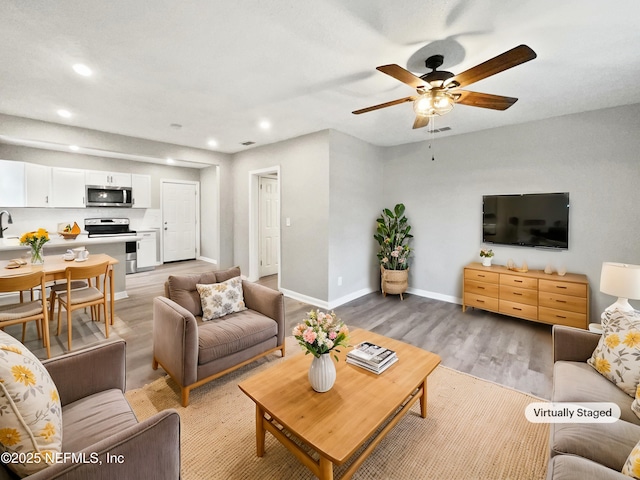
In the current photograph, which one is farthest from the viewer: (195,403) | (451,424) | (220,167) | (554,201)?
(220,167)

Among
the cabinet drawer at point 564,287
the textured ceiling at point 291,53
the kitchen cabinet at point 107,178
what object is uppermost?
the textured ceiling at point 291,53

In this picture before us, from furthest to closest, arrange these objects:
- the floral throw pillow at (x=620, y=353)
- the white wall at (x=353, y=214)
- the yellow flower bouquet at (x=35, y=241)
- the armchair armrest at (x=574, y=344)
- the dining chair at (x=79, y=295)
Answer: the white wall at (x=353, y=214), the yellow flower bouquet at (x=35, y=241), the dining chair at (x=79, y=295), the armchair armrest at (x=574, y=344), the floral throw pillow at (x=620, y=353)

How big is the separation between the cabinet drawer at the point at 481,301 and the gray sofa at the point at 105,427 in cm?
398

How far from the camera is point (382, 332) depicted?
11.3 ft

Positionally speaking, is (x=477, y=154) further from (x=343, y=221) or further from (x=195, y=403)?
(x=195, y=403)

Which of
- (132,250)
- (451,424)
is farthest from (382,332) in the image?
(132,250)

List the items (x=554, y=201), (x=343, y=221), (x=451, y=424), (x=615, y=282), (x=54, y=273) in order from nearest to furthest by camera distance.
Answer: (x=451, y=424), (x=615, y=282), (x=54, y=273), (x=554, y=201), (x=343, y=221)

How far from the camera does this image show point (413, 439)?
1.83 metres

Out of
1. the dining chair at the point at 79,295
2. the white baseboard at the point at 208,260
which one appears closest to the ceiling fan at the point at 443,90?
the dining chair at the point at 79,295

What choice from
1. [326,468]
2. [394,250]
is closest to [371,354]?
[326,468]

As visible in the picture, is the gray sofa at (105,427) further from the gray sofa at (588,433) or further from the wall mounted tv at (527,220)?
the wall mounted tv at (527,220)

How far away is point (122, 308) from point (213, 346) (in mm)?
2813

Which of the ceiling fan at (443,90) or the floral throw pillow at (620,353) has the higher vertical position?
the ceiling fan at (443,90)

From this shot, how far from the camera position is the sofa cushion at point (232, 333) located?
→ 221cm
